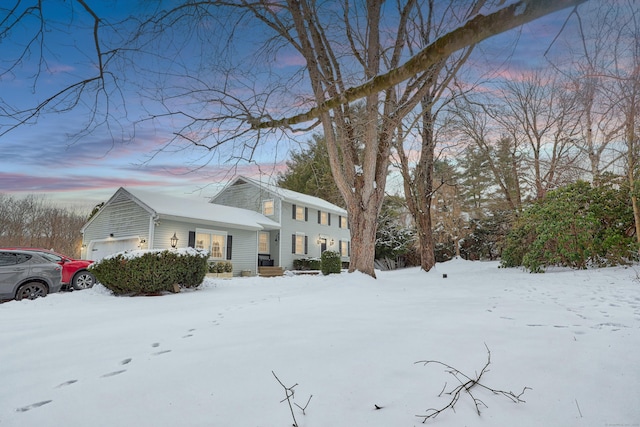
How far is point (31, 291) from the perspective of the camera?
820 cm

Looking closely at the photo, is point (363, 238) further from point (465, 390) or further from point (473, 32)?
point (465, 390)

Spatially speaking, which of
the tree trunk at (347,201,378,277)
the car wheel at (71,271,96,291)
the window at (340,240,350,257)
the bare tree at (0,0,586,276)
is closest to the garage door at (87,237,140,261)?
the car wheel at (71,271,96,291)

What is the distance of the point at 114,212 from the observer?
1752cm

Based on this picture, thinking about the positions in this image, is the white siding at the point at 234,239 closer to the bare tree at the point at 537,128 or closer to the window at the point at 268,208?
A: the window at the point at 268,208

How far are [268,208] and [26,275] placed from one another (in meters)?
15.0

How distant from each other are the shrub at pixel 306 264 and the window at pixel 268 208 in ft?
11.4

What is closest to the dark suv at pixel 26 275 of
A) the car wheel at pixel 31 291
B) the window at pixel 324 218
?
the car wheel at pixel 31 291

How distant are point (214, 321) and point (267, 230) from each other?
18099 mm

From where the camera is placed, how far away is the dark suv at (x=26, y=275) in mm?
7859

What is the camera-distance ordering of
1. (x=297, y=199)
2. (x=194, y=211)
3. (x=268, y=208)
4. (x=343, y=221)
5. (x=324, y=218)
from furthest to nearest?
(x=343, y=221) → (x=324, y=218) → (x=268, y=208) → (x=297, y=199) → (x=194, y=211)

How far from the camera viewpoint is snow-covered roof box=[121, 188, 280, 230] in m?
16.2

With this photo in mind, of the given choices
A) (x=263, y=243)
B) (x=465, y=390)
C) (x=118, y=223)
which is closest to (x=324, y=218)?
(x=263, y=243)

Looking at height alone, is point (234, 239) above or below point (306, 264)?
above

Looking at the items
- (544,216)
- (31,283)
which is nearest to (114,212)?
(31,283)
